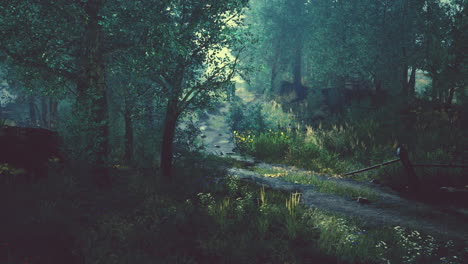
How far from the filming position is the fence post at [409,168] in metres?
8.81

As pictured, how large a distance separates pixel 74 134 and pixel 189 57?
3766 millimetres

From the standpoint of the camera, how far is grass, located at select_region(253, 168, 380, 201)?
30.9ft

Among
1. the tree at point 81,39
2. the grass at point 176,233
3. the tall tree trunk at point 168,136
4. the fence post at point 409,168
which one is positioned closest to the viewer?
the grass at point 176,233

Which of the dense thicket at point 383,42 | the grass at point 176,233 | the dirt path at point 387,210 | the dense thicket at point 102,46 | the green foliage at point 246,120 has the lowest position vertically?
the dirt path at point 387,210

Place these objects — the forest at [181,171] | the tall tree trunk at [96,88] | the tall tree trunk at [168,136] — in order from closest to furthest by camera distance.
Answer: the forest at [181,171] → the tall tree trunk at [96,88] → the tall tree trunk at [168,136]

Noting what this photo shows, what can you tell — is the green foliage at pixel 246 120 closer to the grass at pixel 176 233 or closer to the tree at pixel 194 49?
the tree at pixel 194 49

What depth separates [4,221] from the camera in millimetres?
5566

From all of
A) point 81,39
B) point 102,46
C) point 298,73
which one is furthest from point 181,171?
point 298,73

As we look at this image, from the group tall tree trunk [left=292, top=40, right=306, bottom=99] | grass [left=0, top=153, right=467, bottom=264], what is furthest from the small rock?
tall tree trunk [left=292, top=40, right=306, bottom=99]

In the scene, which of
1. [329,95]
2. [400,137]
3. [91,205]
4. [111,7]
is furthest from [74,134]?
[329,95]

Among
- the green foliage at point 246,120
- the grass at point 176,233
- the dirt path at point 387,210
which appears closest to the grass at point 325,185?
the dirt path at point 387,210

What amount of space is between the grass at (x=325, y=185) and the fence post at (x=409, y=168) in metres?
1.14

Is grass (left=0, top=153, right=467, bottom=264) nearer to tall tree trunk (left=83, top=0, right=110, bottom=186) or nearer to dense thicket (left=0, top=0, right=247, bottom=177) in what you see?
tall tree trunk (left=83, top=0, right=110, bottom=186)

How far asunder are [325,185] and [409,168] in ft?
8.54
